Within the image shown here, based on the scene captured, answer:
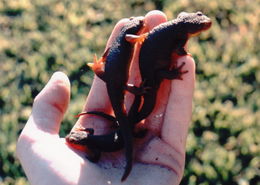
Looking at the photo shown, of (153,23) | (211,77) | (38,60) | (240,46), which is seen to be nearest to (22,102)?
(38,60)

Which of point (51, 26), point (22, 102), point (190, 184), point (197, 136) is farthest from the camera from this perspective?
point (51, 26)

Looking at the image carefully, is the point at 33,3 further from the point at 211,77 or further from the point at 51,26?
the point at 211,77

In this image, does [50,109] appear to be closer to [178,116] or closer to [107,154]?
[107,154]

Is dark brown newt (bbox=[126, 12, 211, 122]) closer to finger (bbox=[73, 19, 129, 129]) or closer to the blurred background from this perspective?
finger (bbox=[73, 19, 129, 129])

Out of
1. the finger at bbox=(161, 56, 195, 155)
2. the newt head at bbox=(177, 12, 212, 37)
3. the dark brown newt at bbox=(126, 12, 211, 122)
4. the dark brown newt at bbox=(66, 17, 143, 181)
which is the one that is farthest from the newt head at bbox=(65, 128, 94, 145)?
the newt head at bbox=(177, 12, 212, 37)

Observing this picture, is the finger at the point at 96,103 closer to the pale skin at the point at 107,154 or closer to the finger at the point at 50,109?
the pale skin at the point at 107,154

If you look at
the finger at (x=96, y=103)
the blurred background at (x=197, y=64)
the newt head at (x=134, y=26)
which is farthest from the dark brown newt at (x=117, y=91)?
the blurred background at (x=197, y=64)
